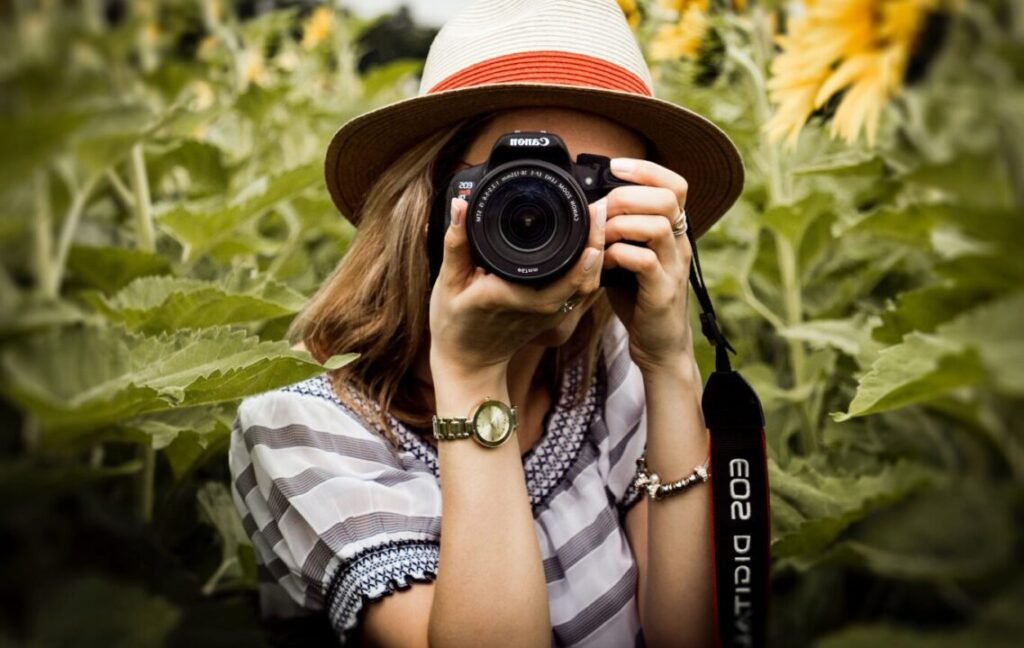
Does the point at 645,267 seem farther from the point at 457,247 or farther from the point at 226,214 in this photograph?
the point at 226,214

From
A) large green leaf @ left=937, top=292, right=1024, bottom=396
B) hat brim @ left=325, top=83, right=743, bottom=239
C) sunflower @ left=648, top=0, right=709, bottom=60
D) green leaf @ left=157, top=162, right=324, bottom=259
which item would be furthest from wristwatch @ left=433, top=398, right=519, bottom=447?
sunflower @ left=648, top=0, right=709, bottom=60

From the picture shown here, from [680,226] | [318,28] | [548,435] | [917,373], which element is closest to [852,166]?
[680,226]

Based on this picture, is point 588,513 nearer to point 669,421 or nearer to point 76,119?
point 669,421

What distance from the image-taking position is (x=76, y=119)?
1.30 feet

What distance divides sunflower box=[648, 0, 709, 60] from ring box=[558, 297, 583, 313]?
89 centimetres

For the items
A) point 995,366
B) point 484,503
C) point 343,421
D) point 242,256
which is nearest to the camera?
point 995,366

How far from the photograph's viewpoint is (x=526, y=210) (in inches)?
39.8

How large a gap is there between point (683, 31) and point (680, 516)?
978 mm

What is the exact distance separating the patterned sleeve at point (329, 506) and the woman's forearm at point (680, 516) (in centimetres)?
25

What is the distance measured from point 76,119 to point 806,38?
43 cm

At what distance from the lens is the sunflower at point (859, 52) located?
0.42m

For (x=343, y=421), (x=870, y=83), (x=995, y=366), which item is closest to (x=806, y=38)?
(x=870, y=83)

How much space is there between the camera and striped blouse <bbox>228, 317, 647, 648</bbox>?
1.08 metres

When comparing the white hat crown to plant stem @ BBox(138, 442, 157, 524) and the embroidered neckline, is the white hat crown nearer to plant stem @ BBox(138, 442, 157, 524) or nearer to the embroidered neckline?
the embroidered neckline
